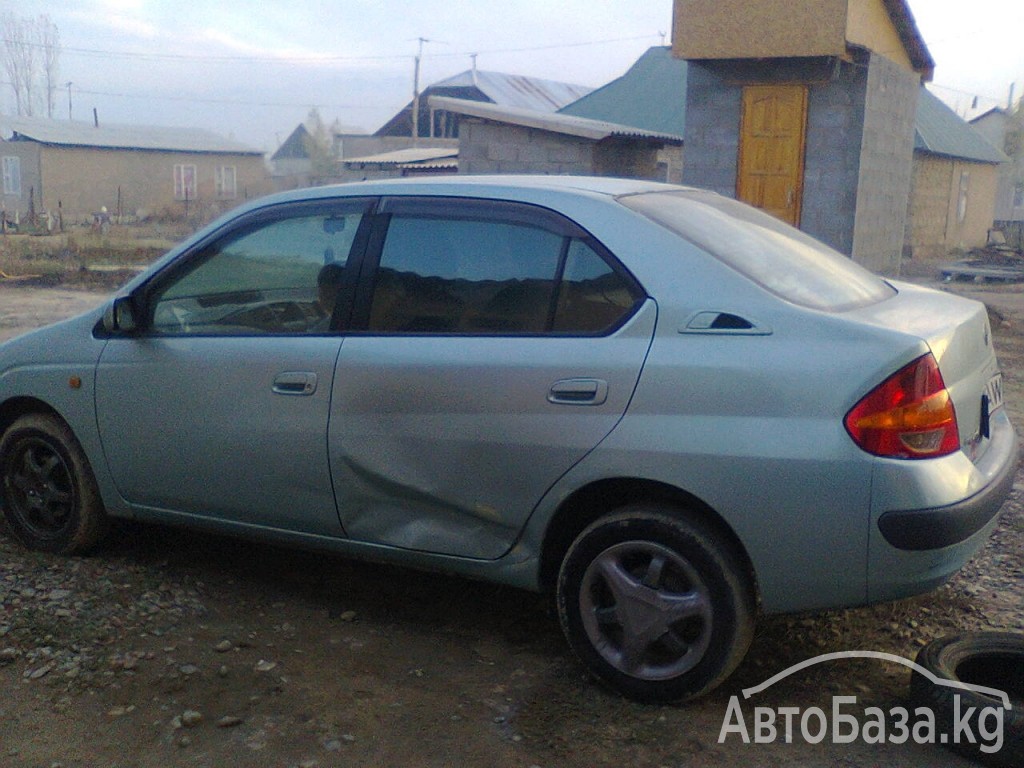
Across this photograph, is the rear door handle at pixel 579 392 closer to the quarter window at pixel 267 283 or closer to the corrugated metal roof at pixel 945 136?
the quarter window at pixel 267 283

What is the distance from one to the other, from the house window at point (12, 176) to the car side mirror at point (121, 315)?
47.9 metres

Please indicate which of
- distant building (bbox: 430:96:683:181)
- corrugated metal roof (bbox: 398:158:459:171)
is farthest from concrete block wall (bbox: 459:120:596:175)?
corrugated metal roof (bbox: 398:158:459:171)

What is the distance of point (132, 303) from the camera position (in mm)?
4281

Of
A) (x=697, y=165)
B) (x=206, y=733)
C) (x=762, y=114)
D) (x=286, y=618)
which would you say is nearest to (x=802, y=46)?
(x=762, y=114)

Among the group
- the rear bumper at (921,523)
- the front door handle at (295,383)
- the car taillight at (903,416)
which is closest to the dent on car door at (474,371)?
the front door handle at (295,383)

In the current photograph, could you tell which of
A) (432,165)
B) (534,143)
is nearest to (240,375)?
(534,143)

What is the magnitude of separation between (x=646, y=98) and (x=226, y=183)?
28484mm

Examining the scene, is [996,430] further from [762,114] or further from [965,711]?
[762,114]

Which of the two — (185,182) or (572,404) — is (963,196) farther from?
(572,404)

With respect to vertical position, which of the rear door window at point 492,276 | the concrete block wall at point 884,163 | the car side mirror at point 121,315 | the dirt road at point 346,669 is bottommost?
the dirt road at point 346,669

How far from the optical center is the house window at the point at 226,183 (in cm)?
5225

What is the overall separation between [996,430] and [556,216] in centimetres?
165

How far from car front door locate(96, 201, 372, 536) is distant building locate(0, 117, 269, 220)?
4230 cm

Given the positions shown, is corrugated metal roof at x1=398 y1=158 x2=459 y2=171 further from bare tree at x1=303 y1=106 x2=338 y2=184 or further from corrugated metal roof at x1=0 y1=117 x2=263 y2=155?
bare tree at x1=303 y1=106 x2=338 y2=184
